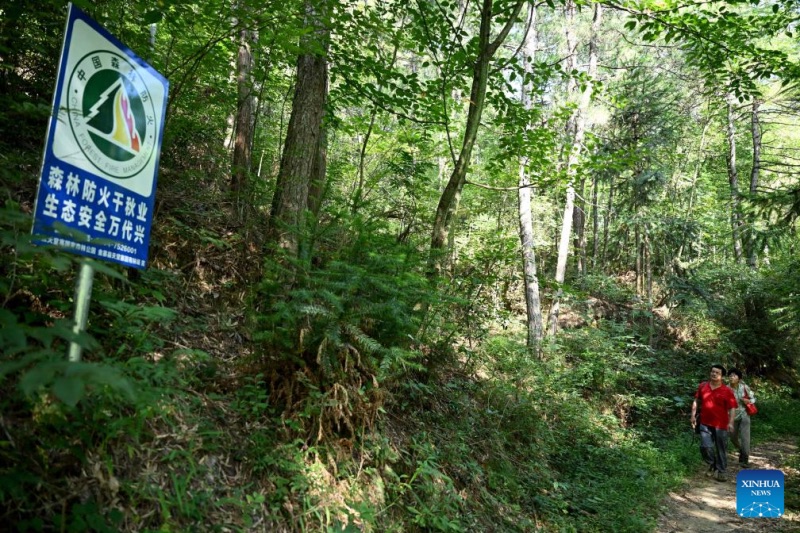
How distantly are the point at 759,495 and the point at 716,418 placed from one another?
53.6 inches

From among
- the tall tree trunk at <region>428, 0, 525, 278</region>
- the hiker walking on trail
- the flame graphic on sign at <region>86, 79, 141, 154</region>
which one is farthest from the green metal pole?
the hiker walking on trail

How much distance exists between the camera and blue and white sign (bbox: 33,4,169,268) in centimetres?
192

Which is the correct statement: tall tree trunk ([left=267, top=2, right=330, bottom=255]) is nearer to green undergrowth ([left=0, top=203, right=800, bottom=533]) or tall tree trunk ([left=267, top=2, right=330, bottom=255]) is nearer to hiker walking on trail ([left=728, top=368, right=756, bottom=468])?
green undergrowth ([left=0, top=203, right=800, bottom=533])

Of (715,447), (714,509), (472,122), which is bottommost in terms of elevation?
(714,509)

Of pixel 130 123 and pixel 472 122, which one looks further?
pixel 472 122

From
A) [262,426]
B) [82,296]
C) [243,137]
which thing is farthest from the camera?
[243,137]

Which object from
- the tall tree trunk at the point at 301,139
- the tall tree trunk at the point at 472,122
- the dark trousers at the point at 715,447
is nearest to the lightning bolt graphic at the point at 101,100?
the tall tree trunk at the point at 301,139

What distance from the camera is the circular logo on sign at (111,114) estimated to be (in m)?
2.07

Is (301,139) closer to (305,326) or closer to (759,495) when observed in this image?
(305,326)

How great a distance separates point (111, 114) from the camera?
226 centimetres

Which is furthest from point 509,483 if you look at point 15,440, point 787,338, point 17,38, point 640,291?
point 640,291

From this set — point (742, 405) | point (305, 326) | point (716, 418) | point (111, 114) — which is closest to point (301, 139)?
point (305, 326)

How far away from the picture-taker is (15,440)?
2.16m

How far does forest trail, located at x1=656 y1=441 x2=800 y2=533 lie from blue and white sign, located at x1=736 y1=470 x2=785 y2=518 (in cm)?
12
